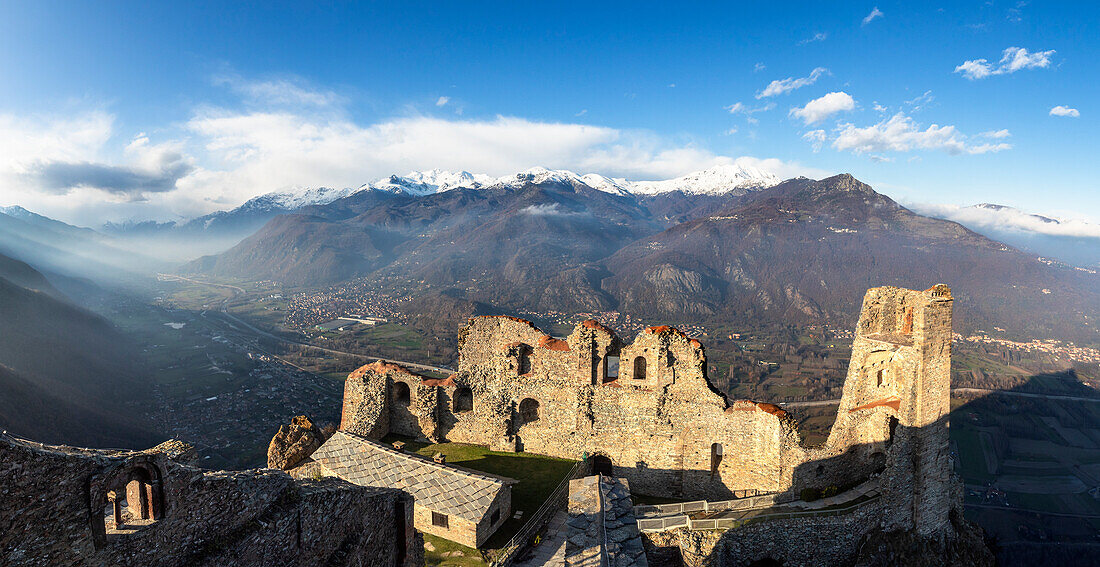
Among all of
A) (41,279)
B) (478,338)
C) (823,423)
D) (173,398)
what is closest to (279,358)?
(173,398)

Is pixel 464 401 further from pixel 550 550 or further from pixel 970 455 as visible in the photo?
pixel 970 455

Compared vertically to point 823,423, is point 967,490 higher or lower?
lower

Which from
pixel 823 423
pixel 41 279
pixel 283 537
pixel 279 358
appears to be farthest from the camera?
pixel 279 358

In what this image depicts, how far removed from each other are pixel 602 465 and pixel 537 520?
230 inches

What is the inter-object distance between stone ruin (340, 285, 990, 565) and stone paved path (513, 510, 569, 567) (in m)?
4.21

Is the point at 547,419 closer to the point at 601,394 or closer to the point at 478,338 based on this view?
the point at 601,394

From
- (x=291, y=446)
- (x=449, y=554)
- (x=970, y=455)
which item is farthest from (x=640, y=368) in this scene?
(x=970, y=455)

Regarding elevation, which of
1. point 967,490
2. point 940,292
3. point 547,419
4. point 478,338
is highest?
point 940,292

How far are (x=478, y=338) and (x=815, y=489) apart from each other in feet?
58.8

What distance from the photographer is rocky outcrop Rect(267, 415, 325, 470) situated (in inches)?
980

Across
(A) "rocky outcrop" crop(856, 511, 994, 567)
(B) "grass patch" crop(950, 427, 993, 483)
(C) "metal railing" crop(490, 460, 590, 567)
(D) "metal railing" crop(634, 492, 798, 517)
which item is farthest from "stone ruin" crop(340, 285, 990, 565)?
(B) "grass patch" crop(950, 427, 993, 483)

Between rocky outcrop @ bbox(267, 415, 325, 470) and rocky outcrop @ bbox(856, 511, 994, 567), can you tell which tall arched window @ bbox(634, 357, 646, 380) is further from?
rocky outcrop @ bbox(267, 415, 325, 470)

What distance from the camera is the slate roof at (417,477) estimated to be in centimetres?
2006

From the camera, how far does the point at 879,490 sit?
67.5 ft
